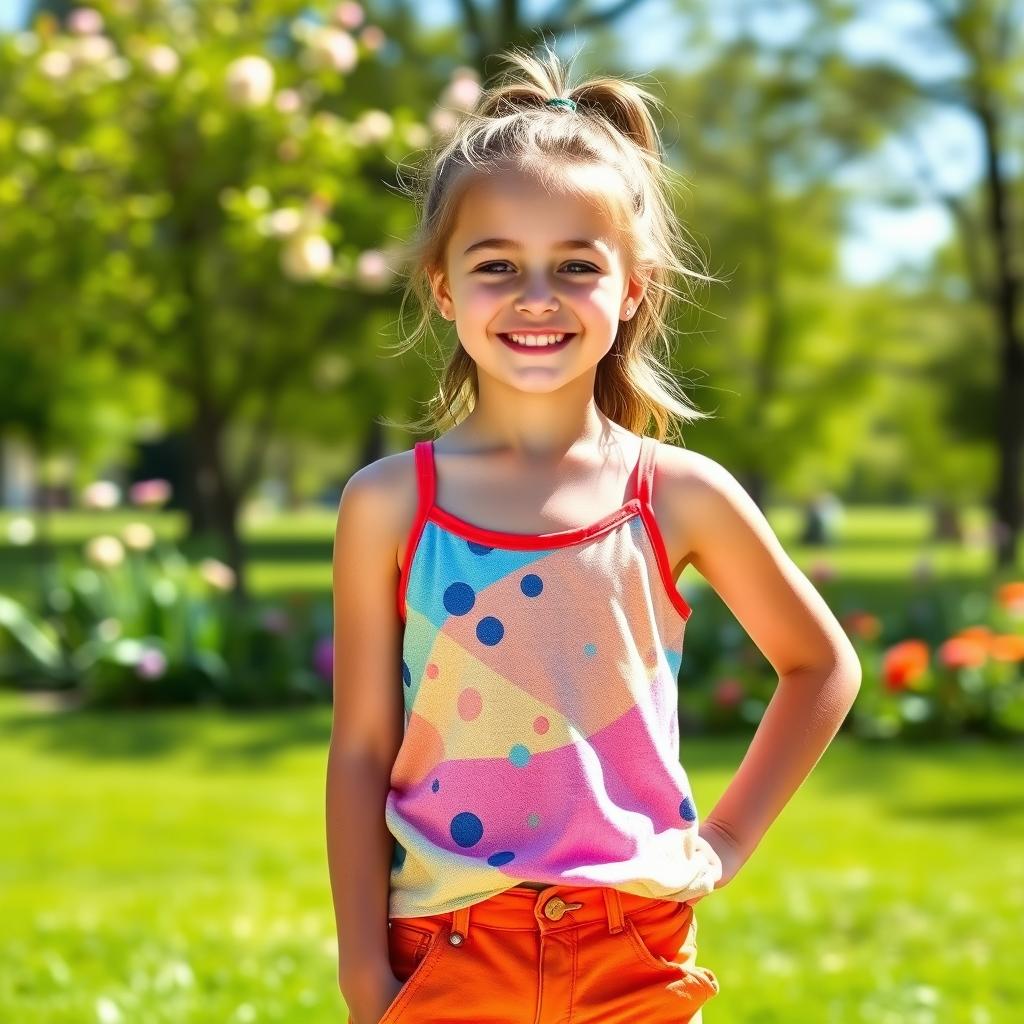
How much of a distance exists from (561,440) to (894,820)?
5.21 meters

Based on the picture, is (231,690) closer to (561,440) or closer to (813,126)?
(561,440)

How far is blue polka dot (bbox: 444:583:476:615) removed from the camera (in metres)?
1.77

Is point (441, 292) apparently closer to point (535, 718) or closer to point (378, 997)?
point (535, 718)

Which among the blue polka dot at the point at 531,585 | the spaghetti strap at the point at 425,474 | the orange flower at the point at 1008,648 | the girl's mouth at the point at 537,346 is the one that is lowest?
the orange flower at the point at 1008,648

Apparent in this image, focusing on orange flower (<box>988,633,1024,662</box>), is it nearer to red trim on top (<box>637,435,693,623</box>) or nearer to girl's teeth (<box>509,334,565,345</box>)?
red trim on top (<box>637,435,693,623</box>)

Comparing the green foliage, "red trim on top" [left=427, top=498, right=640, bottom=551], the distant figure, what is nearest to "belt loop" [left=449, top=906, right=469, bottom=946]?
"red trim on top" [left=427, top=498, right=640, bottom=551]

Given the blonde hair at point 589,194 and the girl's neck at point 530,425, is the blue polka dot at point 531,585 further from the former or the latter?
the blonde hair at point 589,194

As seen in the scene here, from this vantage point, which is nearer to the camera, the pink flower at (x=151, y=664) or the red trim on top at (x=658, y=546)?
the red trim on top at (x=658, y=546)

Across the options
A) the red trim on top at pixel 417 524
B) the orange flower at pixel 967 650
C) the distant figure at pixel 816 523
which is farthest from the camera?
the distant figure at pixel 816 523

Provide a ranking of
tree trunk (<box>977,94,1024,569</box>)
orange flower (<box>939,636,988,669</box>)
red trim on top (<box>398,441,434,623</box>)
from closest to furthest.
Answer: red trim on top (<box>398,441,434,623</box>), orange flower (<box>939,636,988,669</box>), tree trunk (<box>977,94,1024,569</box>)

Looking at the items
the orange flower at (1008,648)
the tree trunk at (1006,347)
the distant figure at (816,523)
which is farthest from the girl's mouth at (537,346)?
the distant figure at (816,523)

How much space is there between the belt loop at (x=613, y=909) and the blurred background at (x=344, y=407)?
775 mm

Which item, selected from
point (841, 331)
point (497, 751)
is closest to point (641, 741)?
point (497, 751)

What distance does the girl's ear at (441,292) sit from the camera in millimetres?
1956
